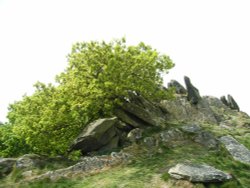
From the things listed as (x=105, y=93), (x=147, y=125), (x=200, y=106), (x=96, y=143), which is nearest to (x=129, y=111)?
(x=147, y=125)

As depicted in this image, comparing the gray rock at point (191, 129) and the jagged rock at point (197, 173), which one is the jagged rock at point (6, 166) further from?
the gray rock at point (191, 129)

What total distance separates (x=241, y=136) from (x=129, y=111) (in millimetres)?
16789

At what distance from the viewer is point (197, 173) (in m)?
23.9

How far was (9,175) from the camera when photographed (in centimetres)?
2589

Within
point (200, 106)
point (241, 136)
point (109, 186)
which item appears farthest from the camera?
point (200, 106)

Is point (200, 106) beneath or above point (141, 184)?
above

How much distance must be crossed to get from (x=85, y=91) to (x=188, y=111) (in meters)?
24.9

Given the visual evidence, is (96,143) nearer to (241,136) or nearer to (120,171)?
(120,171)

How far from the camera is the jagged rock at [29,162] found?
26.8 meters

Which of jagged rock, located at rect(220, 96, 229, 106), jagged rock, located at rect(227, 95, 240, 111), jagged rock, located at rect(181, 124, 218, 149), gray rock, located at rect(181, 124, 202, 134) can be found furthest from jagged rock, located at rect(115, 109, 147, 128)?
jagged rock, located at rect(220, 96, 229, 106)

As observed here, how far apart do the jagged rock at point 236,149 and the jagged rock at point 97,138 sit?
43.7 feet

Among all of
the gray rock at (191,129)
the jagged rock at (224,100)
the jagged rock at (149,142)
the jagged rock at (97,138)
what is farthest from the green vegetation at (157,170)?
the jagged rock at (224,100)

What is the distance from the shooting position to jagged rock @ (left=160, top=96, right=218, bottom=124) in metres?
49.8

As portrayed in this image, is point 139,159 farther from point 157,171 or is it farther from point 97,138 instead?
point 97,138
